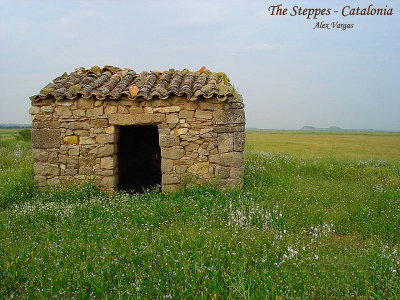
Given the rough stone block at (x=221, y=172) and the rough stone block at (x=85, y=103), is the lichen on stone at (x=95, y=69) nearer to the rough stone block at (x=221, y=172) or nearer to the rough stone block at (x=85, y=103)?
the rough stone block at (x=85, y=103)

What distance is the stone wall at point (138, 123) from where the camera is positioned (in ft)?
22.9

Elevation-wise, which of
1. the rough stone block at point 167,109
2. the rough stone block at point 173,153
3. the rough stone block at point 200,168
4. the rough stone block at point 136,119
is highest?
the rough stone block at point 167,109

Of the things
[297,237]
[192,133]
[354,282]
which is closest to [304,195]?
[297,237]

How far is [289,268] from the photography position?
12.1ft

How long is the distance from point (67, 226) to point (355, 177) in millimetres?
8802

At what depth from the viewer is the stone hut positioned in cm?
695

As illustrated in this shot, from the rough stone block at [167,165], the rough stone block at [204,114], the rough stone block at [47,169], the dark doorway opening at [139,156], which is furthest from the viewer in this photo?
the dark doorway opening at [139,156]

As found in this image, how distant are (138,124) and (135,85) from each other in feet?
3.58

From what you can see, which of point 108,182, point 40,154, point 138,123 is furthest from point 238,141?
point 40,154

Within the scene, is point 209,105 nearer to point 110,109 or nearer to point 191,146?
point 191,146

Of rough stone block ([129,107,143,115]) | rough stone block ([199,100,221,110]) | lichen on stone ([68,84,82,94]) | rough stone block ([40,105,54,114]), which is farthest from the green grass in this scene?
rough stone block ([40,105,54,114])

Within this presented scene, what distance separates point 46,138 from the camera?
7.31 m

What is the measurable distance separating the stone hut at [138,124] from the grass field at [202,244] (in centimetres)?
50

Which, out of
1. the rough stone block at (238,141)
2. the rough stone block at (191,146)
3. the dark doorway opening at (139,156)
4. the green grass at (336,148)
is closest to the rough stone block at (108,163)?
the rough stone block at (191,146)
